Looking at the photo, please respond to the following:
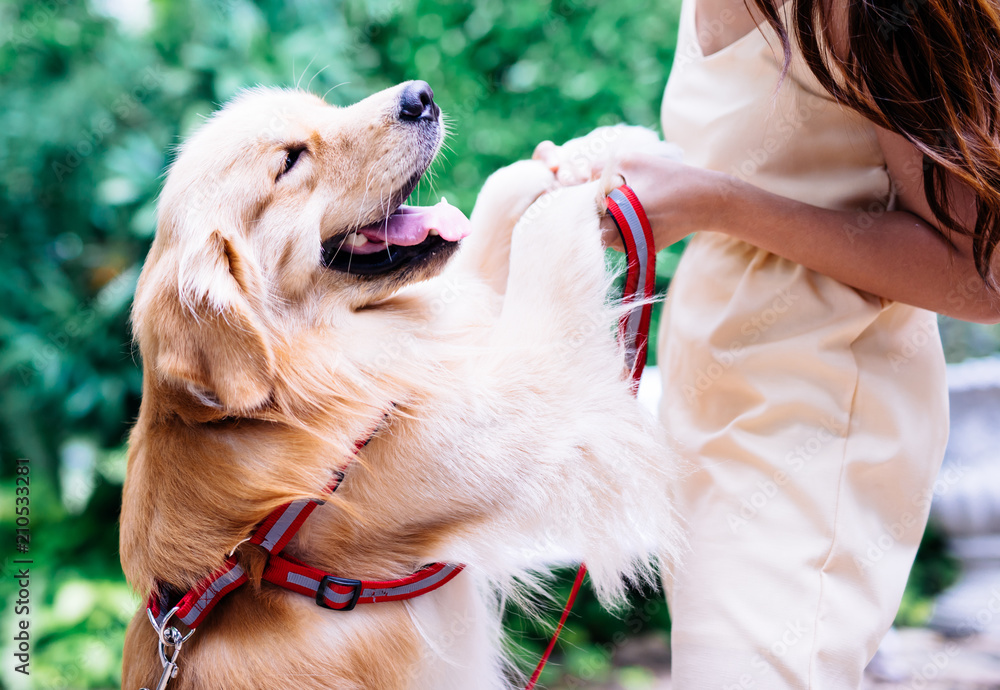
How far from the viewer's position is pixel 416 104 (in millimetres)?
1407

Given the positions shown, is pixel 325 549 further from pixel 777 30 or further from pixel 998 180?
pixel 998 180

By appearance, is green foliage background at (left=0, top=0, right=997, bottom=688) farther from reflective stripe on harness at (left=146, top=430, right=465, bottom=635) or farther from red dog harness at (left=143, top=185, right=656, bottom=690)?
reflective stripe on harness at (left=146, top=430, right=465, bottom=635)

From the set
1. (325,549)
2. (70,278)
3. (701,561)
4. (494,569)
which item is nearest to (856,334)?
(701,561)

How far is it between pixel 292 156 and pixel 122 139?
1.73 metres

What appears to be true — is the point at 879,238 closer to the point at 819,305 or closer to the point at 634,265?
the point at 819,305

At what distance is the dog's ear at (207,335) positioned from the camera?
114 cm

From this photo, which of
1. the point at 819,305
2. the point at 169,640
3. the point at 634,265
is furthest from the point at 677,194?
the point at 169,640

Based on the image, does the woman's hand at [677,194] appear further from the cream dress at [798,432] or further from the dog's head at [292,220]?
the dog's head at [292,220]

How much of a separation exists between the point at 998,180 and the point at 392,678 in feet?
4.17

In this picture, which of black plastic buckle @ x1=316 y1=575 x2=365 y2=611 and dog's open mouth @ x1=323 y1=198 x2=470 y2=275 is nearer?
black plastic buckle @ x1=316 y1=575 x2=365 y2=611

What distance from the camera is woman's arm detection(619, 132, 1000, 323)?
3.67ft

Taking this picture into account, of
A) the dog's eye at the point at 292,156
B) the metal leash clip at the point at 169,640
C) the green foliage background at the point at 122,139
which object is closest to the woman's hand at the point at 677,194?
the dog's eye at the point at 292,156

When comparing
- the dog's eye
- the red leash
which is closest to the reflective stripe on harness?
the red leash

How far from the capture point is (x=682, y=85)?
51.1 inches
